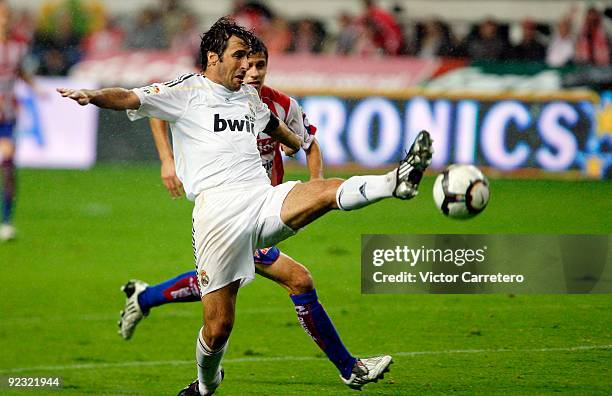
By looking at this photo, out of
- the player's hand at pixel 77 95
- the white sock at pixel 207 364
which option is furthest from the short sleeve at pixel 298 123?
the player's hand at pixel 77 95

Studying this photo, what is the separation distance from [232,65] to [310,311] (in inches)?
58.8

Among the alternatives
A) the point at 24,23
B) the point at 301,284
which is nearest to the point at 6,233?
the point at 301,284

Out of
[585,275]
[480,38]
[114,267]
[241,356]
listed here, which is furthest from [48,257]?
[480,38]

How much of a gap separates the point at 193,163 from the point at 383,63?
33.2 feet

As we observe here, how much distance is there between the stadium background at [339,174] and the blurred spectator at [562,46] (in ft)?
0.25

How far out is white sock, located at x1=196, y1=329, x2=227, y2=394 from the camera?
6.41 metres

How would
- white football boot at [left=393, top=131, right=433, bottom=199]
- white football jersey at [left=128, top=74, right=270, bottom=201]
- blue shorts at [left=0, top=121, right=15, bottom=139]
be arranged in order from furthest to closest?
blue shorts at [left=0, top=121, right=15, bottom=139] → white football jersey at [left=128, top=74, right=270, bottom=201] → white football boot at [left=393, top=131, right=433, bottom=199]

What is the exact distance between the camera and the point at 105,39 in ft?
64.9

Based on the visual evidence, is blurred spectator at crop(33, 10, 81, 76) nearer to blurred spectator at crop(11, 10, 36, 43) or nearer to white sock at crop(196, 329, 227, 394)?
blurred spectator at crop(11, 10, 36, 43)

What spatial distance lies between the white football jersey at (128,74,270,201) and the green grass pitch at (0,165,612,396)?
4.62 feet

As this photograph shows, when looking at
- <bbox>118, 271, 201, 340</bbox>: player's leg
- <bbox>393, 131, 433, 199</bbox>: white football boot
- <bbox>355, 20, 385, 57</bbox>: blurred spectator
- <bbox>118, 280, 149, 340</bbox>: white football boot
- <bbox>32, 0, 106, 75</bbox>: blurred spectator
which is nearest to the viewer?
<bbox>393, 131, 433, 199</bbox>: white football boot

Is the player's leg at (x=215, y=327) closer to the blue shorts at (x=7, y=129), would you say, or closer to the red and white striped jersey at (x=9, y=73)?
the blue shorts at (x=7, y=129)

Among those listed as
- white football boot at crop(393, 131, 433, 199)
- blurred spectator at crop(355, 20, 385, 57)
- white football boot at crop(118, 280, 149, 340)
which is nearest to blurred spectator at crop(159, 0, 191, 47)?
blurred spectator at crop(355, 20, 385, 57)

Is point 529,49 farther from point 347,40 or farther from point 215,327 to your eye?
point 215,327
